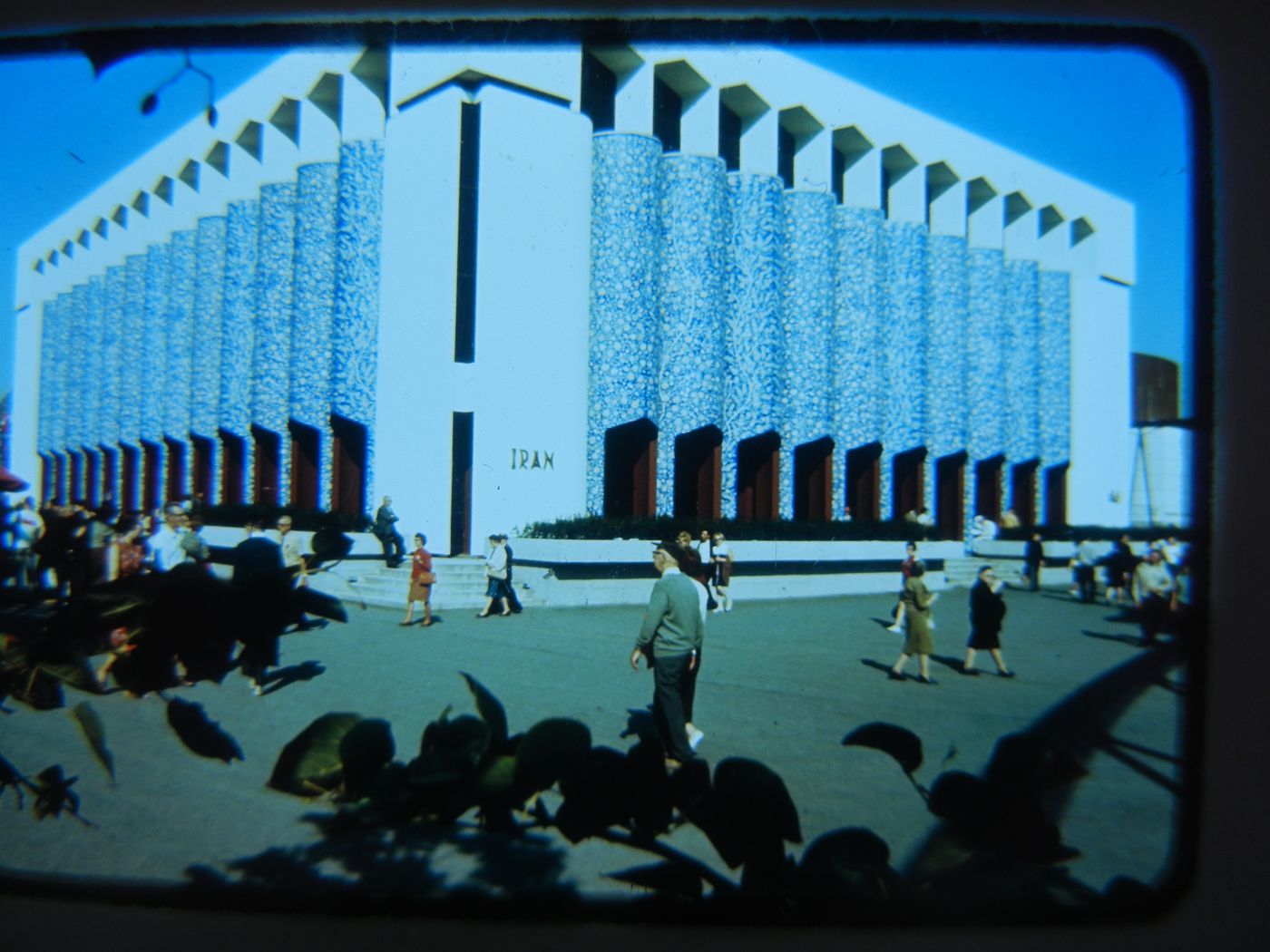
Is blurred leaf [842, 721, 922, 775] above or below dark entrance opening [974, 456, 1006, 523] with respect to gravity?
below

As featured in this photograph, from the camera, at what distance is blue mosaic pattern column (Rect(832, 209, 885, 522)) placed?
10.6ft

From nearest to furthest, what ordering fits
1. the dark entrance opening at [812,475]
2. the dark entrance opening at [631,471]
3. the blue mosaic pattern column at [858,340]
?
the dark entrance opening at [631,471]
the dark entrance opening at [812,475]
the blue mosaic pattern column at [858,340]

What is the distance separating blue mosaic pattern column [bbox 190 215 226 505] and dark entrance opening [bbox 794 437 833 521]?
163cm

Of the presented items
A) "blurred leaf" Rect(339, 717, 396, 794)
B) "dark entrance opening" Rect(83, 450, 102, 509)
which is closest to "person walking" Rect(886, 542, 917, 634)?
"blurred leaf" Rect(339, 717, 396, 794)

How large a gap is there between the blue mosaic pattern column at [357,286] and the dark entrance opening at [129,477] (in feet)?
2.86

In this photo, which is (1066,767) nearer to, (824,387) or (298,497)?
(298,497)

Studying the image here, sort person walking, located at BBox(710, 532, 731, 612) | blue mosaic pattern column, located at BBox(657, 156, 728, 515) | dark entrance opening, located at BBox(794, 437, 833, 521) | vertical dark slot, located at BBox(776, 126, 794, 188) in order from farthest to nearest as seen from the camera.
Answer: blue mosaic pattern column, located at BBox(657, 156, 728, 515) < vertical dark slot, located at BBox(776, 126, 794, 188) < dark entrance opening, located at BBox(794, 437, 833, 521) < person walking, located at BBox(710, 532, 731, 612)

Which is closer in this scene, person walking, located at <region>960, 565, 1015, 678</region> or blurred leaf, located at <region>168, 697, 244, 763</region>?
blurred leaf, located at <region>168, 697, 244, 763</region>

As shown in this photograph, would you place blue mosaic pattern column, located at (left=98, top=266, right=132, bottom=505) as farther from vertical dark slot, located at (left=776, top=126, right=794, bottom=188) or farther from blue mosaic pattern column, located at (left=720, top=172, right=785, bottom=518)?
vertical dark slot, located at (left=776, top=126, right=794, bottom=188)

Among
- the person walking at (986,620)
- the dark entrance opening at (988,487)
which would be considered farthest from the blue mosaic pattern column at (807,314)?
the person walking at (986,620)

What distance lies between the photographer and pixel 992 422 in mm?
2523

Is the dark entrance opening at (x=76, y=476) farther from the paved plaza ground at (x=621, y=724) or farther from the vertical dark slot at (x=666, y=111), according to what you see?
the vertical dark slot at (x=666, y=111)

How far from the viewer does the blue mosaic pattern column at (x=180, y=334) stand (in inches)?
79.9

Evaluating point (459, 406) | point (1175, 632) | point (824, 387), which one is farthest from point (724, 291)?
point (1175, 632)
